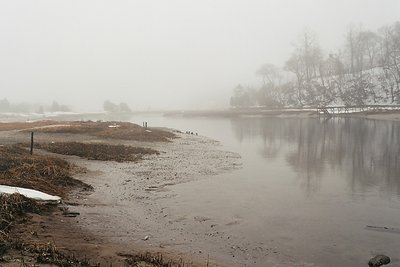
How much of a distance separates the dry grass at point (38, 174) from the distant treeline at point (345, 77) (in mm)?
101042

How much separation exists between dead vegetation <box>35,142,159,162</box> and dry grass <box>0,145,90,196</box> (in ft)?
18.0

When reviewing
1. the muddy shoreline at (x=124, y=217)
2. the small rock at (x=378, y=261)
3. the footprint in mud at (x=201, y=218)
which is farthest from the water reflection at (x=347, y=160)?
the small rock at (x=378, y=261)

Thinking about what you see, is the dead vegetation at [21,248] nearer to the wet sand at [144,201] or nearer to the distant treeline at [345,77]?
the wet sand at [144,201]

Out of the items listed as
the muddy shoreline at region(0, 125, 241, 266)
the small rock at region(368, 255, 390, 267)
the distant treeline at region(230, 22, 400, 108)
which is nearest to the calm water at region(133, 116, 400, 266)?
the small rock at region(368, 255, 390, 267)

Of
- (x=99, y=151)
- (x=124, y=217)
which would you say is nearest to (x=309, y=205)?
(x=124, y=217)

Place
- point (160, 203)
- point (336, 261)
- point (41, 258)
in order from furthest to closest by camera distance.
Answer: point (160, 203)
point (336, 261)
point (41, 258)

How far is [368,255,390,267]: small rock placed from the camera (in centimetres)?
866

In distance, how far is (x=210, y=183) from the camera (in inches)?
733

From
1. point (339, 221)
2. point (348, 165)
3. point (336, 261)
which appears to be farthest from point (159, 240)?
point (348, 165)

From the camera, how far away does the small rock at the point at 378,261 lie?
8.66 metres

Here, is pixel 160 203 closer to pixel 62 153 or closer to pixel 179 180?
pixel 179 180

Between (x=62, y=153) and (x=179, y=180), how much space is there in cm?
1089

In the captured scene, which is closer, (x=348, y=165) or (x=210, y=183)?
(x=210, y=183)

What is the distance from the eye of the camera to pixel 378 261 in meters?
8.71
